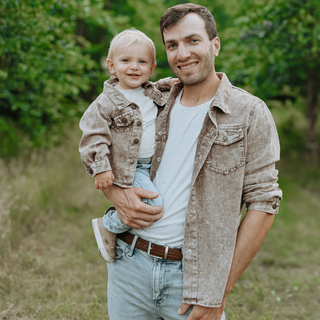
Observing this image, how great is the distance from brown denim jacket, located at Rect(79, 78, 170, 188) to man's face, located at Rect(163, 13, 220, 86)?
366mm

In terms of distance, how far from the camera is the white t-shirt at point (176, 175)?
1718 millimetres

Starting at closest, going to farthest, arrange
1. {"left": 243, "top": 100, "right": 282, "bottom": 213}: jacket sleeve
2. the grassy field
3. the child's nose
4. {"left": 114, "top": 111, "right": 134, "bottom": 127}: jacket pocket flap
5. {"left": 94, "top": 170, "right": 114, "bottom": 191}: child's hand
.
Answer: {"left": 243, "top": 100, "right": 282, "bottom": 213}: jacket sleeve → {"left": 94, "top": 170, "right": 114, "bottom": 191}: child's hand → {"left": 114, "top": 111, "right": 134, "bottom": 127}: jacket pocket flap → the child's nose → the grassy field

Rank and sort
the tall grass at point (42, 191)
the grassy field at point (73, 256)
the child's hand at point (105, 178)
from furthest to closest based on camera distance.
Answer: the tall grass at point (42, 191)
the grassy field at point (73, 256)
the child's hand at point (105, 178)

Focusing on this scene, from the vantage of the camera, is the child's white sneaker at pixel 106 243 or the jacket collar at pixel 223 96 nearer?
the jacket collar at pixel 223 96

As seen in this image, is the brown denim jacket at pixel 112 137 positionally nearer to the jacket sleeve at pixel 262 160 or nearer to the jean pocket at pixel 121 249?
the jean pocket at pixel 121 249

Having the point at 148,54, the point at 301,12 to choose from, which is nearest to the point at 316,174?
the point at 301,12

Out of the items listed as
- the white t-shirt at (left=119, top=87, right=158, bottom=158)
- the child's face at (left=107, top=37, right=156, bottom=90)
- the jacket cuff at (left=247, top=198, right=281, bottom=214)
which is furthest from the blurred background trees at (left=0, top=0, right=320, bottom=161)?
the jacket cuff at (left=247, top=198, right=281, bottom=214)

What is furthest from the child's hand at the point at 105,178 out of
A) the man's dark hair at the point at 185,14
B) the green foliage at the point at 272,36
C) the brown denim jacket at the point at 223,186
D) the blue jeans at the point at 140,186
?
the green foliage at the point at 272,36

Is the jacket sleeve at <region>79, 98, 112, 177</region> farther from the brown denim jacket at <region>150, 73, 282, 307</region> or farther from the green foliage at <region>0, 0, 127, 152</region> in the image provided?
the green foliage at <region>0, 0, 127, 152</region>

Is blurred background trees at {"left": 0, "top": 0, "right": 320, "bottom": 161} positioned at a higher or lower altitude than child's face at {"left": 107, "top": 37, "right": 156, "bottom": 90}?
higher

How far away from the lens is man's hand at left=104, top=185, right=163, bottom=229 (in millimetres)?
1696

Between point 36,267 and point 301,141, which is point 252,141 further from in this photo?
point 301,141

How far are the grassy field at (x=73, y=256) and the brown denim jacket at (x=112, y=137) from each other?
6.06 ft

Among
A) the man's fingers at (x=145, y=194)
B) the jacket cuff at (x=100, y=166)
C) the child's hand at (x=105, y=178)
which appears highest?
the jacket cuff at (x=100, y=166)
